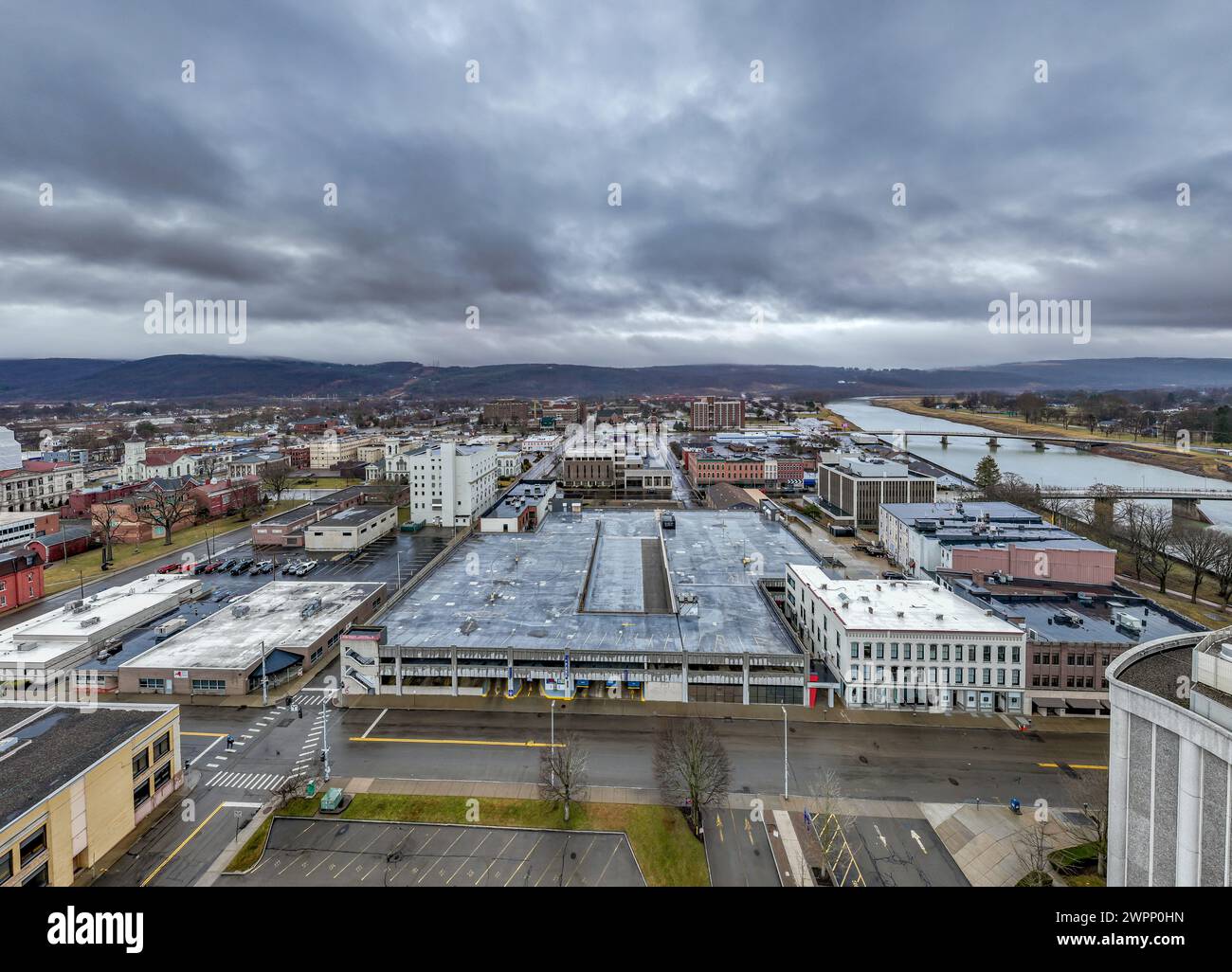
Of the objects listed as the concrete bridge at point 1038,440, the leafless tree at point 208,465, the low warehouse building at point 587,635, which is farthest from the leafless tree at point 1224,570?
the leafless tree at point 208,465

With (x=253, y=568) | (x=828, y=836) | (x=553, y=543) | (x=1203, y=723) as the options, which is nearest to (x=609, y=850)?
(x=828, y=836)

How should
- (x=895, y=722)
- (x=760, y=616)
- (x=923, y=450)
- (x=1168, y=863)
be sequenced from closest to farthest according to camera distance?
(x=1168, y=863)
(x=895, y=722)
(x=760, y=616)
(x=923, y=450)

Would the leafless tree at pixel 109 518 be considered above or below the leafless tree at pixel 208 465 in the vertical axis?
below

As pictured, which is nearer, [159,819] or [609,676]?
Result: [159,819]

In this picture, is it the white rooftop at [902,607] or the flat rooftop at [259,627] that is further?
the flat rooftop at [259,627]

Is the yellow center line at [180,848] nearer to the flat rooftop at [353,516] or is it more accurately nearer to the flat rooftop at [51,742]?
the flat rooftop at [51,742]

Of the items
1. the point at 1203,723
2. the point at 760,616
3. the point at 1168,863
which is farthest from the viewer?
the point at 760,616

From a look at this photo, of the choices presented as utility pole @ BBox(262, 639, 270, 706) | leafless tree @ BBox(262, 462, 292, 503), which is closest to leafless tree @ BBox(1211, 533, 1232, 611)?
utility pole @ BBox(262, 639, 270, 706)

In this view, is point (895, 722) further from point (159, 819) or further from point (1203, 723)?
point (159, 819)
